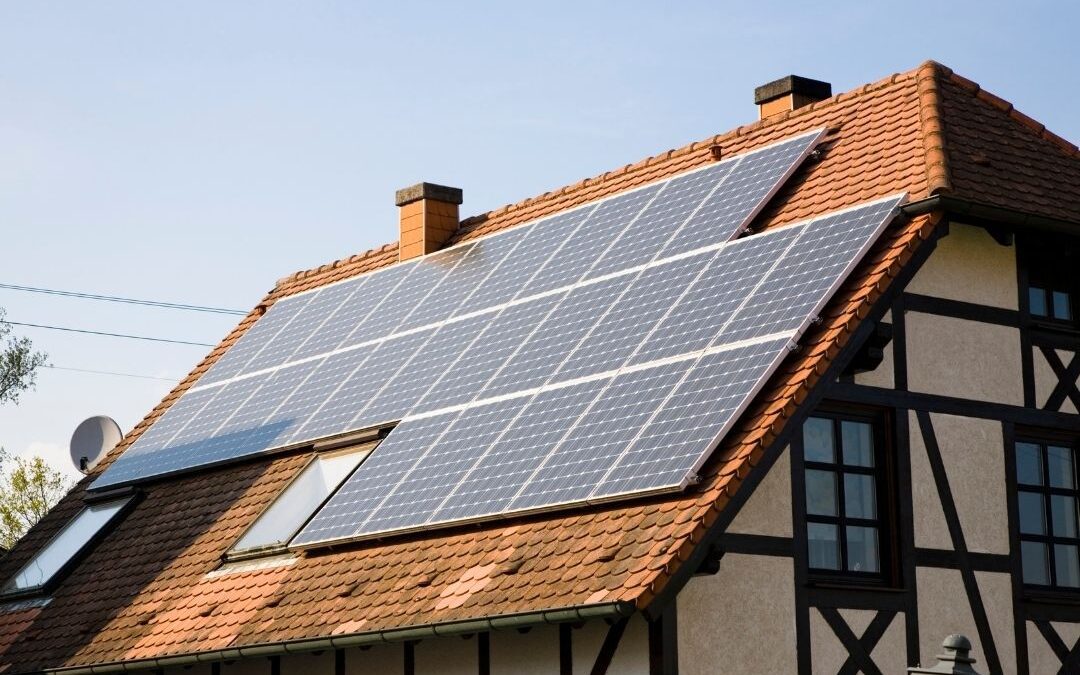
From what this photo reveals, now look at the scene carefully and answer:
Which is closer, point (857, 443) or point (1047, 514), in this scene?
point (857, 443)

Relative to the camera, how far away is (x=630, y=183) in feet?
66.7

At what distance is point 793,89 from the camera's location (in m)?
19.7

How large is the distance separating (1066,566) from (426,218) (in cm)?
996

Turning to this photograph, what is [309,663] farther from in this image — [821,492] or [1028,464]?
[1028,464]

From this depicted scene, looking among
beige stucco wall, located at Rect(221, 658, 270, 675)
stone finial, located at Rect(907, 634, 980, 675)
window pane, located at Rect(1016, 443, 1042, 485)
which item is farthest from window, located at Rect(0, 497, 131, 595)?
stone finial, located at Rect(907, 634, 980, 675)

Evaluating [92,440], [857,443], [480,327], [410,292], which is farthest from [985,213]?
[92,440]

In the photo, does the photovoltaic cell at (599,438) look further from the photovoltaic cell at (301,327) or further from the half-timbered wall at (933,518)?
the photovoltaic cell at (301,327)

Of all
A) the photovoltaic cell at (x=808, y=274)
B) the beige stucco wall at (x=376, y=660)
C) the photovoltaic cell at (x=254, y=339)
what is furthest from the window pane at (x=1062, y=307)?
the photovoltaic cell at (x=254, y=339)

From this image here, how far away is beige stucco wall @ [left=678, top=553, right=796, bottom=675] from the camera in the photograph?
43.1 ft

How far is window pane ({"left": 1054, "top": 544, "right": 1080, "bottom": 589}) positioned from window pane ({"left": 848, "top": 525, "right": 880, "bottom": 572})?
6.91 ft

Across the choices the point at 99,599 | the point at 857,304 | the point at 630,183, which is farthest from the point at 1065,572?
the point at 99,599

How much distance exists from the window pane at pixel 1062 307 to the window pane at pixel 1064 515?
170cm

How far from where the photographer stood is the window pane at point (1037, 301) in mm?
16125

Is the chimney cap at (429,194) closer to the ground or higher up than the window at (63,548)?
higher up
